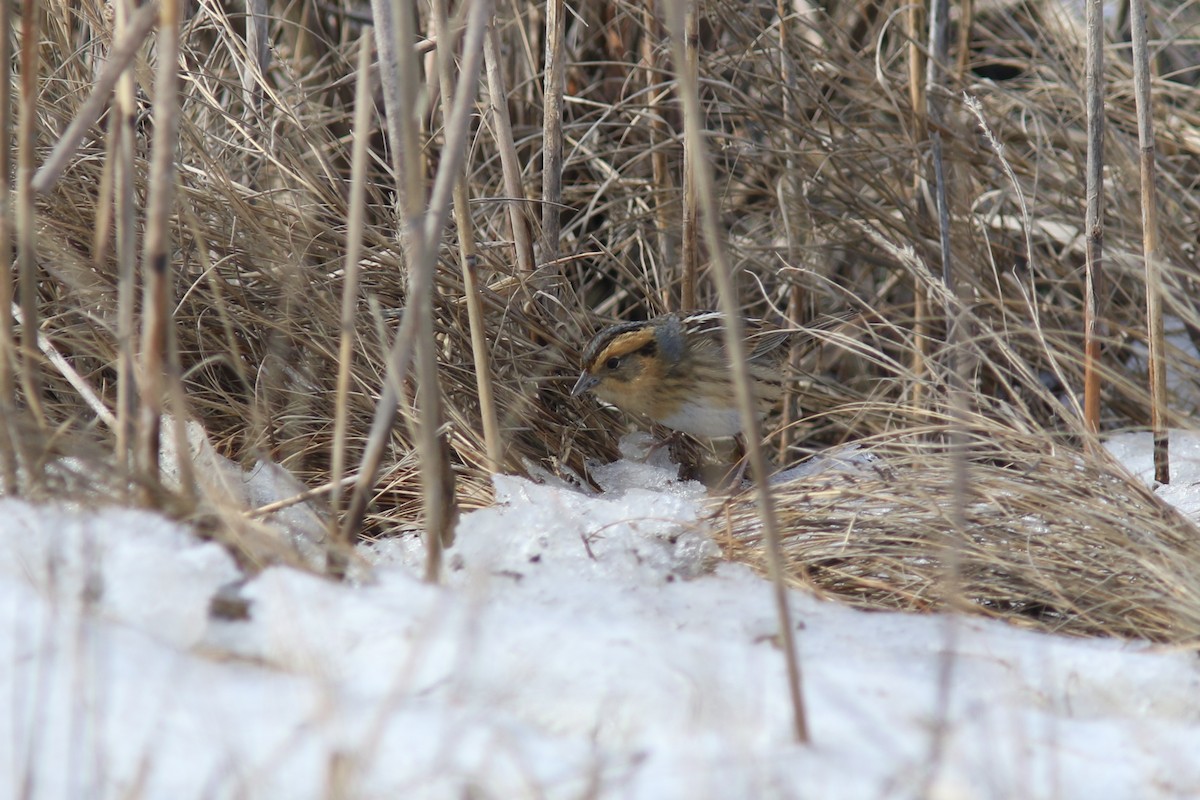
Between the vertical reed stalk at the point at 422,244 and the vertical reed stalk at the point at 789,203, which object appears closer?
the vertical reed stalk at the point at 422,244

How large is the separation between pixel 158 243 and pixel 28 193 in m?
0.39

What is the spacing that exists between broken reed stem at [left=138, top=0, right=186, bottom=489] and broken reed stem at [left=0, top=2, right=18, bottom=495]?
0.97 feet

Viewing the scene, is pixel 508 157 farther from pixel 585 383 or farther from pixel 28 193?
pixel 28 193

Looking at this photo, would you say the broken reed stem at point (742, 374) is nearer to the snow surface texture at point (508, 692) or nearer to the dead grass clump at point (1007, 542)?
the snow surface texture at point (508, 692)

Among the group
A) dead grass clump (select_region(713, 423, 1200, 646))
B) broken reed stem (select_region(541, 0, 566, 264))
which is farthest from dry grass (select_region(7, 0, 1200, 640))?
broken reed stem (select_region(541, 0, 566, 264))

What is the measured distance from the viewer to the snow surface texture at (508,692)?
70.2 inches

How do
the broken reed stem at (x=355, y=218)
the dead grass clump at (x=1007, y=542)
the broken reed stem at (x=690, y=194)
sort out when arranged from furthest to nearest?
the broken reed stem at (x=690, y=194) < the dead grass clump at (x=1007, y=542) < the broken reed stem at (x=355, y=218)

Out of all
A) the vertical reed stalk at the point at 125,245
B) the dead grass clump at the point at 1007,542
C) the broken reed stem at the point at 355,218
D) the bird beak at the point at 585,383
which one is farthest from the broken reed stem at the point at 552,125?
the vertical reed stalk at the point at 125,245

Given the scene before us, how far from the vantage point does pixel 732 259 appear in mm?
4734

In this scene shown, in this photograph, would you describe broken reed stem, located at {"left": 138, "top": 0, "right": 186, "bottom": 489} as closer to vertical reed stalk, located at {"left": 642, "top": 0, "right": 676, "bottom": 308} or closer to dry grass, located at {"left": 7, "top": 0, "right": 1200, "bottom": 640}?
dry grass, located at {"left": 7, "top": 0, "right": 1200, "bottom": 640}

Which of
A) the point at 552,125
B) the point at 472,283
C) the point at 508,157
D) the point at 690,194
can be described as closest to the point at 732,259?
Answer: the point at 690,194

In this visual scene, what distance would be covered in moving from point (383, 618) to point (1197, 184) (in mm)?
4467

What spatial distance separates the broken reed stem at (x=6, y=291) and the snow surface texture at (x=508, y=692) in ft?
0.45

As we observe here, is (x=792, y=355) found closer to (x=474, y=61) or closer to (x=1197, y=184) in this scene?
(x=1197, y=184)
